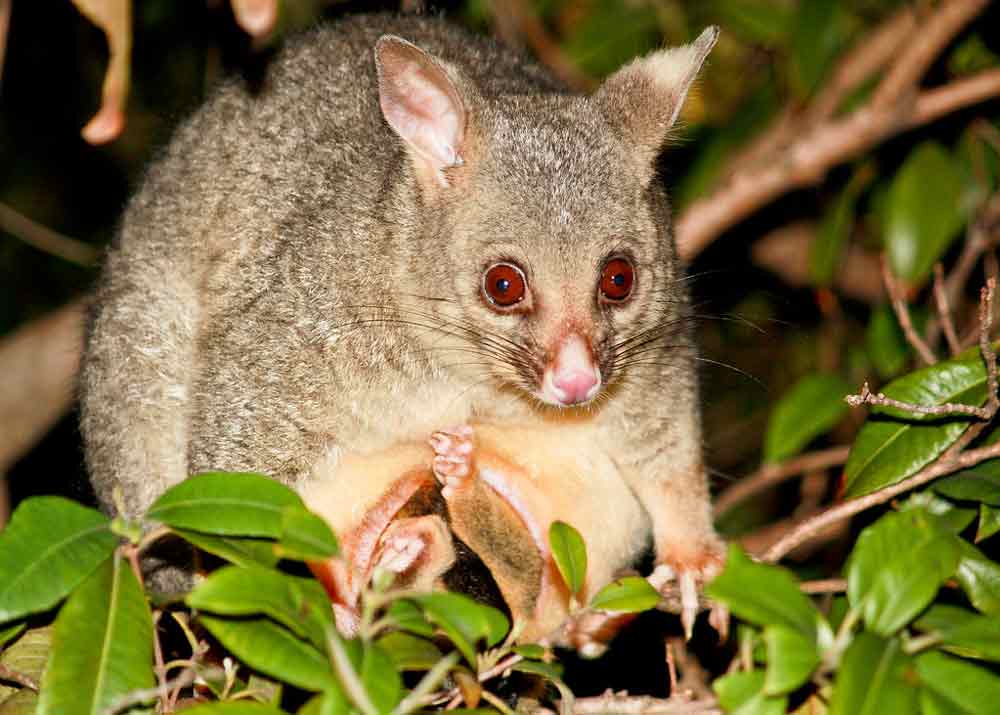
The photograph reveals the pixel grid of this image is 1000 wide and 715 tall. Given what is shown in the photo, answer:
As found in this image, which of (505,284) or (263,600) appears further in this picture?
(505,284)

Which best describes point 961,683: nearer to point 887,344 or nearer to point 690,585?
point 690,585

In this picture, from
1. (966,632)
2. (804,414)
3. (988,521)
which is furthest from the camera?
(804,414)

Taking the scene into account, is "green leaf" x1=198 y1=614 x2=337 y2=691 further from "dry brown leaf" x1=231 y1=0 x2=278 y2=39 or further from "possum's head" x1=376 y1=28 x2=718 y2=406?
"dry brown leaf" x1=231 y1=0 x2=278 y2=39

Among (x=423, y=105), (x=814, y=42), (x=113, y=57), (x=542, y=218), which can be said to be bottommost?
(x=542, y=218)

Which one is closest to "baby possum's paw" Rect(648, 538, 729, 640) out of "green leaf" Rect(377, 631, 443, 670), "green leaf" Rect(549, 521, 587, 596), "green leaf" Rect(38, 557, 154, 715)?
"green leaf" Rect(549, 521, 587, 596)

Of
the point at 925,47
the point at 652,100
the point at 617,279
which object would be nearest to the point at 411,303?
the point at 617,279

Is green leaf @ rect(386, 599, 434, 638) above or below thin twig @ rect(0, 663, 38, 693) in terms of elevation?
above

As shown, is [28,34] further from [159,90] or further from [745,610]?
[745,610]
